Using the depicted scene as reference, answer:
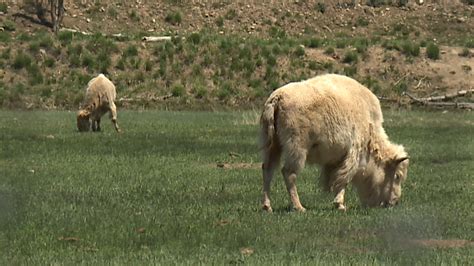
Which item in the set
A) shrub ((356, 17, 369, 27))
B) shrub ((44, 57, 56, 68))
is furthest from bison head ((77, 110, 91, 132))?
shrub ((356, 17, 369, 27))

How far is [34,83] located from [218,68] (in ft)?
Answer: 29.6

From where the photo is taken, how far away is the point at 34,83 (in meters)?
46.2

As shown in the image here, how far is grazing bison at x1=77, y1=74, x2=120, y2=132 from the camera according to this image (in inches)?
1174

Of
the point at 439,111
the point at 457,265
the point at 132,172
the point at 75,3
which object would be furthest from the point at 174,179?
the point at 75,3

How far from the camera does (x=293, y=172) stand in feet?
44.5

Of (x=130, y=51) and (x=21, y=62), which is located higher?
(x=130, y=51)

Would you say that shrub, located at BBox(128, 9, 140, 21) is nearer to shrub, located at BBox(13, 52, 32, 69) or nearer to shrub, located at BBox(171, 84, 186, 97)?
shrub, located at BBox(13, 52, 32, 69)

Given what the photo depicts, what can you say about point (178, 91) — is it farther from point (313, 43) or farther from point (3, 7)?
point (3, 7)

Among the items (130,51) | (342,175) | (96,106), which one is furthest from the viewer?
(130,51)

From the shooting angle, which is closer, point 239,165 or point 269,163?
point 269,163

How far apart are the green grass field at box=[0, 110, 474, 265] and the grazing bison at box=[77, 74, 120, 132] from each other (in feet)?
13.1

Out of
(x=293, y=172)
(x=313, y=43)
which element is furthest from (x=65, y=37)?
(x=293, y=172)

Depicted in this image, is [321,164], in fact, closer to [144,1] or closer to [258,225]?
[258,225]

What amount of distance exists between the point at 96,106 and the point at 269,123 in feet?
57.3
